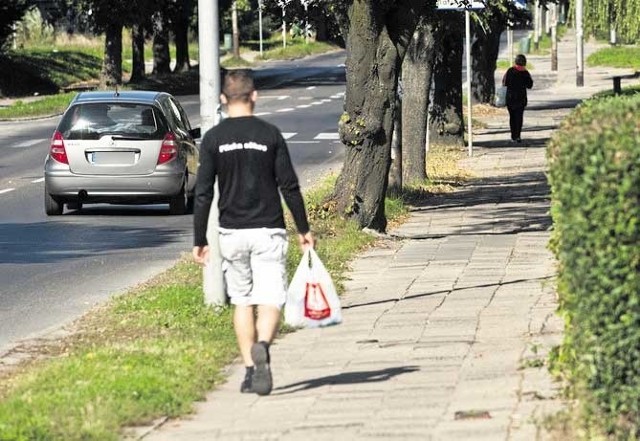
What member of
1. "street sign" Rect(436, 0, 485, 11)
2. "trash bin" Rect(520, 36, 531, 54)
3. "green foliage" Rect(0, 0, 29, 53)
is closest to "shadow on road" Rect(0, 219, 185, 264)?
"street sign" Rect(436, 0, 485, 11)

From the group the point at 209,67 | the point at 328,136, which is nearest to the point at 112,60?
the point at 328,136

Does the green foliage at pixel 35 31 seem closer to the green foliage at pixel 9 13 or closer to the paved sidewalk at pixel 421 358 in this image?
the green foliage at pixel 9 13

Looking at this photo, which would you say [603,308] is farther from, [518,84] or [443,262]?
[518,84]

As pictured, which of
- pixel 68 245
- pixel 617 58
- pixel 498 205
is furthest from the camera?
pixel 617 58

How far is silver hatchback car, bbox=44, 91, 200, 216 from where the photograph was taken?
21.1 meters

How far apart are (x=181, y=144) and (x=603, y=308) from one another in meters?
14.8

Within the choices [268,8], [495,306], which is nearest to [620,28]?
[268,8]

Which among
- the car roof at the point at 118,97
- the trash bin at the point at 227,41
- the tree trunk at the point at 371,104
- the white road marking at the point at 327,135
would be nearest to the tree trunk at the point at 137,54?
the white road marking at the point at 327,135

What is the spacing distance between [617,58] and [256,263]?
7159cm

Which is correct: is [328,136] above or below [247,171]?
below

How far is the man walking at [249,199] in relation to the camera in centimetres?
875

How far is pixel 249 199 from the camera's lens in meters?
8.77

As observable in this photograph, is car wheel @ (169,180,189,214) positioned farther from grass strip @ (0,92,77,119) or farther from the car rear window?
grass strip @ (0,92,77,119)

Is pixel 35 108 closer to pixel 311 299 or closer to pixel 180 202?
pixel 180 202
